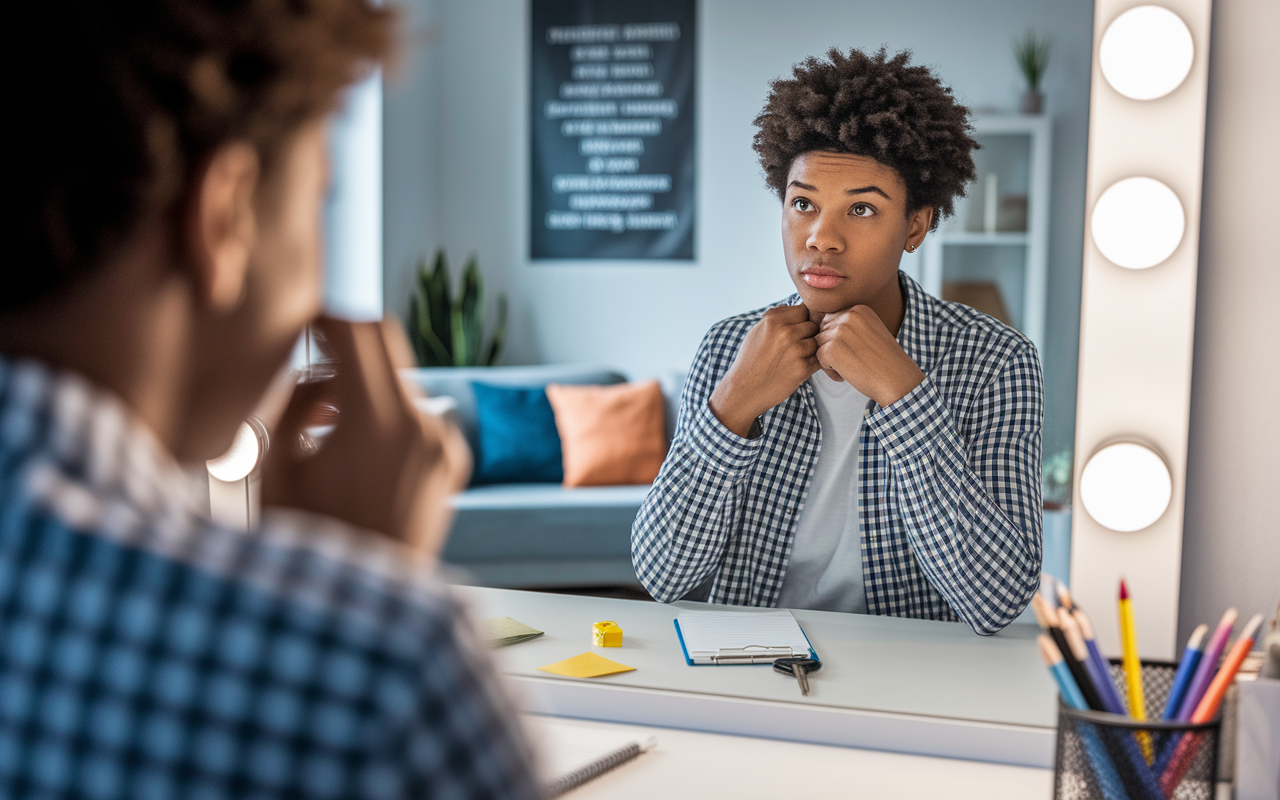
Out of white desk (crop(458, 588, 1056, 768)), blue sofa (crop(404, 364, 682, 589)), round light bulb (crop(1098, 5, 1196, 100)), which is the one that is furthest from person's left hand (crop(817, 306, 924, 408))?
blue sofa (crop(404, 364, 682, 589))

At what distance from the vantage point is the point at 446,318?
2842 mm

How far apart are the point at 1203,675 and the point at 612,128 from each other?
232cm

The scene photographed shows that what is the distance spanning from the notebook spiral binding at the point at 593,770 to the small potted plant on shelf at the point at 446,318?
2.22 m

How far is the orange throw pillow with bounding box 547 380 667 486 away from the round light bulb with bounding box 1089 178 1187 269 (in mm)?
1338

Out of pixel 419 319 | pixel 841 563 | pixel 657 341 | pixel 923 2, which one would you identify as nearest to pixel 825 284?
pixel 841 563

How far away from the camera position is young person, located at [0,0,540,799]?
0.59 feet

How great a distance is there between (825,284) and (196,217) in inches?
32.9

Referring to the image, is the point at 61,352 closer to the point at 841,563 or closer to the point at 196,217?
the point at 196,217

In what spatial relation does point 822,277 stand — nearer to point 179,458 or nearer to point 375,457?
point 375,457

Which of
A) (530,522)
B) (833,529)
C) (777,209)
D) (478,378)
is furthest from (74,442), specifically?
(478,378)

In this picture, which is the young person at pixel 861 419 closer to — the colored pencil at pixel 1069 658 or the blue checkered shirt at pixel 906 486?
the blue checkered shirt at pixel 906 486

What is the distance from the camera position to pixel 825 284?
994 mm

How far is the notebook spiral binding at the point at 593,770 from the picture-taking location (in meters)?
0.61

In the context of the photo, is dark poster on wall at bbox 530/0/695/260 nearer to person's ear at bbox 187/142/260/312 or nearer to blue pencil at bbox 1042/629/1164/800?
blue pencil at bbox 1042/629/1164/800
